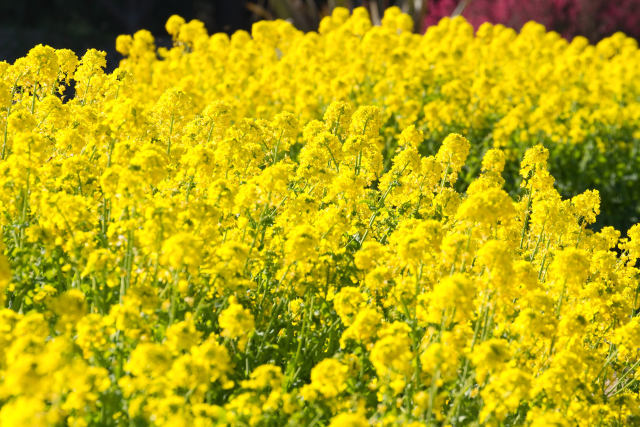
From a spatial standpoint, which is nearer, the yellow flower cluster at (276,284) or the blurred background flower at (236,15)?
the yellow flower cluster at (276,284)

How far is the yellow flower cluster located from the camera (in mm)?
3072

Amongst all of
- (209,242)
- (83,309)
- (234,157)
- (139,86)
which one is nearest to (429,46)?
(139,86)

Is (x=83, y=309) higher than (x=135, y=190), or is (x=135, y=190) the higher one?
(x=135, y=190)

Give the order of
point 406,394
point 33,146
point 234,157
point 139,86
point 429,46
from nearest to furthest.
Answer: point 406,394, point 33,146, point 234,157, point 139,86, point 429,46

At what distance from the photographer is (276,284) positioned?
4.33 m

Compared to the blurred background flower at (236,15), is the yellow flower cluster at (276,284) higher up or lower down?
lower down

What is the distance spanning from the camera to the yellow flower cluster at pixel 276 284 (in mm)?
3072

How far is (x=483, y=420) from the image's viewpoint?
3.28m

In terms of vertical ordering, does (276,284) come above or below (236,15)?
below

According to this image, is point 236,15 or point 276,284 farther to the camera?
point 236,15

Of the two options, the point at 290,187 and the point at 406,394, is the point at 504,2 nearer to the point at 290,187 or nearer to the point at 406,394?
the point at 290,187

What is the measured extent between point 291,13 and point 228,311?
485 inches

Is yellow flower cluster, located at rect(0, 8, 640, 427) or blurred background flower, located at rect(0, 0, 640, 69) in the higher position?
blurred background flower, located at rect(0, 0, 640, 69)

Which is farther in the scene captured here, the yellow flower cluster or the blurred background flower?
the blurred background flower
